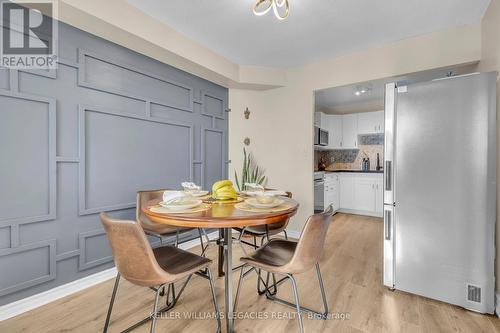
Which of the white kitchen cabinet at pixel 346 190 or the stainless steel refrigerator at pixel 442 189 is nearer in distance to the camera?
the stainless steel refrigerator at pixel 442 189

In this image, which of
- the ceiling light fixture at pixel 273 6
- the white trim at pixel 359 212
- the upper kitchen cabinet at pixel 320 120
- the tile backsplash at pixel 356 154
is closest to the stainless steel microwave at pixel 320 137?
the upper kitchen cabinet at pixel 320 120

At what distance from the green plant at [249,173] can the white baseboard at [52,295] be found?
2.08m

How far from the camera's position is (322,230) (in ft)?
4.52

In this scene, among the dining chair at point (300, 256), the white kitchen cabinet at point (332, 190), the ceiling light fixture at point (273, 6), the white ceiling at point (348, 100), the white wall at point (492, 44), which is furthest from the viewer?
the white kitchen cabinet at point (332, 190)

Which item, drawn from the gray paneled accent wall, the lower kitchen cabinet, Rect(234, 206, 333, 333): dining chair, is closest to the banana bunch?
Rect(234, 206, 333, 333): dining chair

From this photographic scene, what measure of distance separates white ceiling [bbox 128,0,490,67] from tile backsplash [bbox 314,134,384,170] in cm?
292

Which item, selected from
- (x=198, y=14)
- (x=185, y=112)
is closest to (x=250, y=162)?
(x=185, y=112)

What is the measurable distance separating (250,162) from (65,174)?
8.17 feet

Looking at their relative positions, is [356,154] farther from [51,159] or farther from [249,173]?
[51,159]

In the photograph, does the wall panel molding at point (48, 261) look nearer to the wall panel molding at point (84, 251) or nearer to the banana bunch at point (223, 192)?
the wall panel molding at point (84, 251)

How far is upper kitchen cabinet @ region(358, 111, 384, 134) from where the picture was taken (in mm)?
4849

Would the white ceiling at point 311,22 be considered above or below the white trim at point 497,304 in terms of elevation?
above

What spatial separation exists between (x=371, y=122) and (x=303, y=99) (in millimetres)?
2307

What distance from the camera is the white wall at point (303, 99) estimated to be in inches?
99.0
